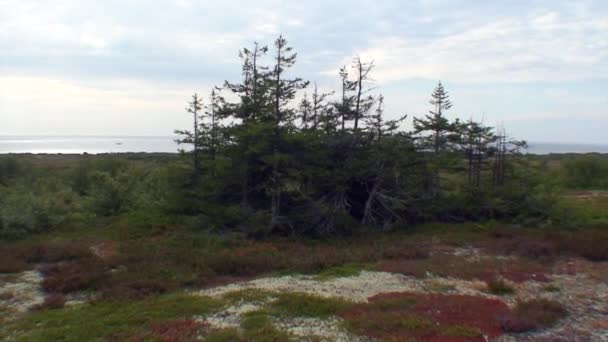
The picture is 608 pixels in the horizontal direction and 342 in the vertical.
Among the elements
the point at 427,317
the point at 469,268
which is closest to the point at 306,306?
the point at 427,317

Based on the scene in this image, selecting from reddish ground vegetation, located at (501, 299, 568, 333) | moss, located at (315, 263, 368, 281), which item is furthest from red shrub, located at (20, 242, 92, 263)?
reddish ground vegetation, located at (501, 299, 568, 333)

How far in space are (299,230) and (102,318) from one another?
37.9 ft

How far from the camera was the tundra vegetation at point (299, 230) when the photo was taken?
9188 millimetres

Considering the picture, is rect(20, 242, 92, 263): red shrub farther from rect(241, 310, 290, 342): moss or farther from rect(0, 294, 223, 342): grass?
rect(241, 310, 290, 342): moss

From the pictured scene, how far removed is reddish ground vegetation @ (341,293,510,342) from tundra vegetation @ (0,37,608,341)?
0.15ft

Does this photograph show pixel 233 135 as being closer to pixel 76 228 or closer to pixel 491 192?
pixel 76 228

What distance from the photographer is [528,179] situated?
23156 millimetres

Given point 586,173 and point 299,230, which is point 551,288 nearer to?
point 299,230

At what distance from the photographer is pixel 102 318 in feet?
29.2

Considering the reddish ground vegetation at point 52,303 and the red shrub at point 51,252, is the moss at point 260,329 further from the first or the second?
the red shrub at point 51,252

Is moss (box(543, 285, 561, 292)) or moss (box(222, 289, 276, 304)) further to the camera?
moss (box(543, 285, 561, 292))

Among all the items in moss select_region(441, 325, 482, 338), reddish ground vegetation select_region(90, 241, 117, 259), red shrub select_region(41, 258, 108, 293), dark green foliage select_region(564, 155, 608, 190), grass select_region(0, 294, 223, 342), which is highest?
dark green foliage select_region(564, 155, 608, 190)

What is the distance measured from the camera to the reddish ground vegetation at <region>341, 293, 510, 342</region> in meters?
8.16

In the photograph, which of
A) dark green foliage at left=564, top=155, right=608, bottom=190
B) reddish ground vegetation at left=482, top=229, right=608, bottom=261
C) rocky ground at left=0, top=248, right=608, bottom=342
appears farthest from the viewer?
dark green foliage at left=564, top=155, right=608, bottom=190
